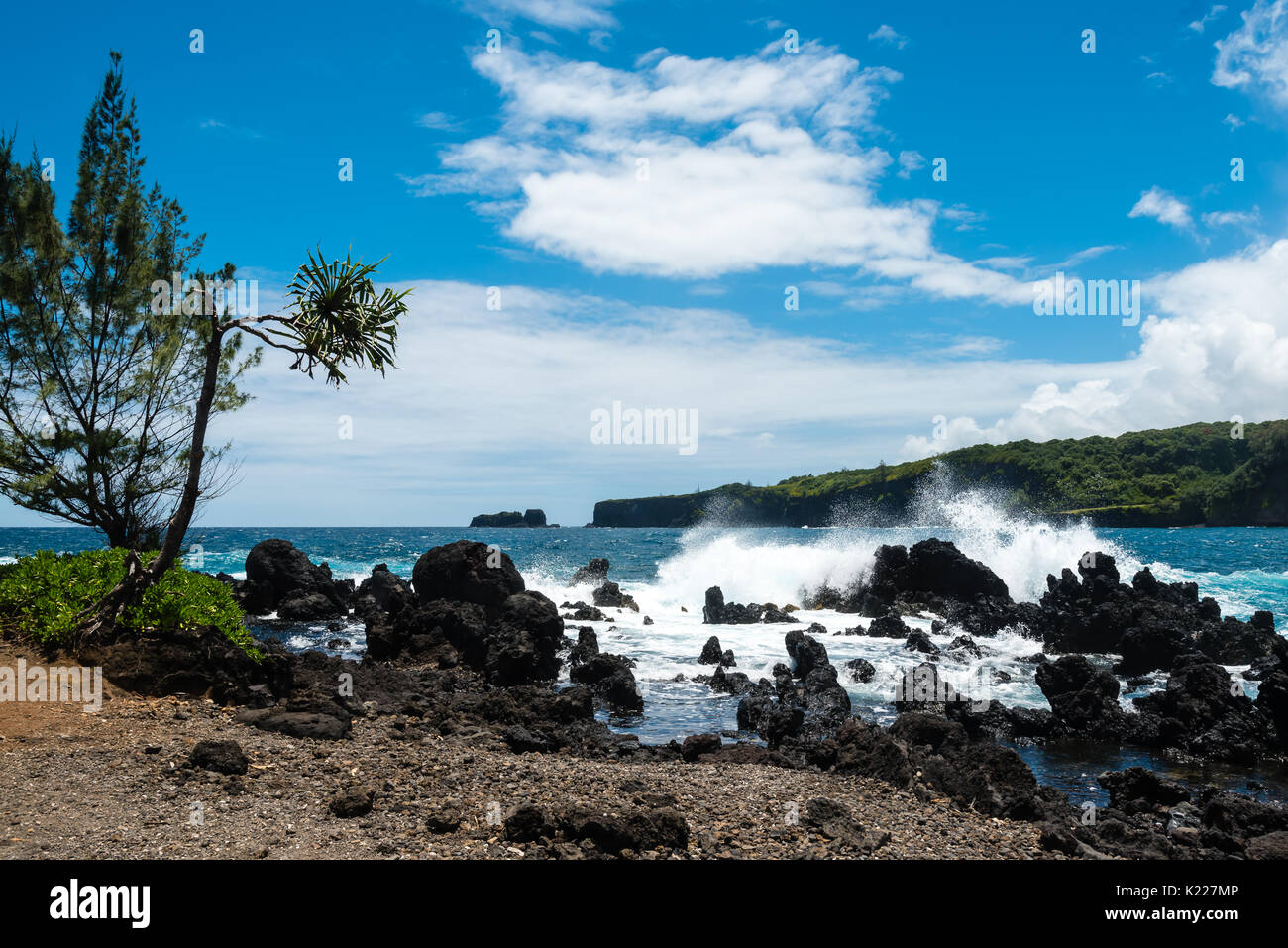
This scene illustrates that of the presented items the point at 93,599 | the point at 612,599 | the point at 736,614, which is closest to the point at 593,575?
the point at 612,599

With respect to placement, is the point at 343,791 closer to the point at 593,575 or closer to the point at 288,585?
the point at 288,585

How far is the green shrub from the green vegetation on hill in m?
115

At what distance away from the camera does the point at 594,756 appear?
40.4 ft

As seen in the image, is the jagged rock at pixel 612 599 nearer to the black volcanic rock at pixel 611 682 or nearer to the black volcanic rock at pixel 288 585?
the black volcanic rock at pixel 288 585

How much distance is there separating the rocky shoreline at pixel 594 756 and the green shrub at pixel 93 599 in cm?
46

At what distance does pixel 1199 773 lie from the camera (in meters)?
13.5

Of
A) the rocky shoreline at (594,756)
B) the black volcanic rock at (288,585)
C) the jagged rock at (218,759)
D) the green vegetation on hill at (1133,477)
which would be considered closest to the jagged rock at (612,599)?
the black volcanic rock at (288,585)

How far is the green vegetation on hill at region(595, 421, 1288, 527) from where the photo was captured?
108125 mm

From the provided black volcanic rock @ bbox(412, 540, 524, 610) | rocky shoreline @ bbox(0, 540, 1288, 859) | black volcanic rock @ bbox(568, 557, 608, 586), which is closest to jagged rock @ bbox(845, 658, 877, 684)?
rocky shoreline @ bbox(0, 540, 1288, 859)

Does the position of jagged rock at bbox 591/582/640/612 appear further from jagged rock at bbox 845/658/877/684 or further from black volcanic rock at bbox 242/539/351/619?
jagged rock at bbox 845/658/877/684
